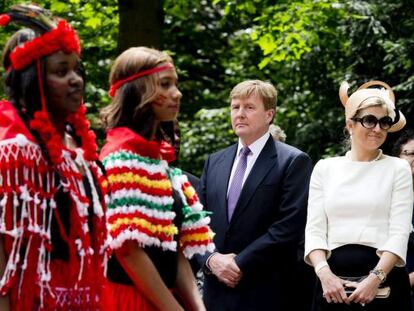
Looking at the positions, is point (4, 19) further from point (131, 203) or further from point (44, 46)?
point (131, 203)

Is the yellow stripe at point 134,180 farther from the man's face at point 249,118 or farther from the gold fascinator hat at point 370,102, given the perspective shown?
the man's face at point 249,118

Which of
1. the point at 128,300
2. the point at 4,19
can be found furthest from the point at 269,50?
the point at 4,19

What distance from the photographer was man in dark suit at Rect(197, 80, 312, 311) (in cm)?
649

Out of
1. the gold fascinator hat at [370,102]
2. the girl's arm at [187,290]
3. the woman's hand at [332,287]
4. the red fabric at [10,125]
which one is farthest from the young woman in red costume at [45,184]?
the gold fascinator hat at [370,102]

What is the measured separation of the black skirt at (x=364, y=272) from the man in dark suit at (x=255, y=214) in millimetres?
769

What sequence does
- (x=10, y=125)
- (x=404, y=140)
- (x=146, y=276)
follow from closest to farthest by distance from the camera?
(x=10, y=125) < (x=146, y=276) < (x=404, y=140)

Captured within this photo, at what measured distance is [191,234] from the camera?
174 inches

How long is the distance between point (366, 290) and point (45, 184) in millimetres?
2693

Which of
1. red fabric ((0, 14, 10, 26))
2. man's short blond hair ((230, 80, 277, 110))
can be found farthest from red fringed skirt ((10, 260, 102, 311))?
man's short blond hair ((230, 80, 277, 110))

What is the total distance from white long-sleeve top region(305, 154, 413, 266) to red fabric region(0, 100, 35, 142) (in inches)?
109

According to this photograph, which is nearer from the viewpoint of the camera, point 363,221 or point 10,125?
point 10,125

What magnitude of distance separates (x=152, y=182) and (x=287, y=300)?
2.77 metres

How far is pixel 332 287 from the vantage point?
5.73 m

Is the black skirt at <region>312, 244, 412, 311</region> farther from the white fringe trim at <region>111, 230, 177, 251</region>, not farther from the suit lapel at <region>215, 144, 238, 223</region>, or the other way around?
the white fringe trim at <region>111, 230, 177, 251</region>
